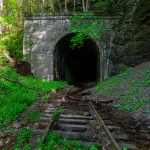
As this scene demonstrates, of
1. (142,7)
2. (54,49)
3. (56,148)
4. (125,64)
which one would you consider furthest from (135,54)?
(56,148)

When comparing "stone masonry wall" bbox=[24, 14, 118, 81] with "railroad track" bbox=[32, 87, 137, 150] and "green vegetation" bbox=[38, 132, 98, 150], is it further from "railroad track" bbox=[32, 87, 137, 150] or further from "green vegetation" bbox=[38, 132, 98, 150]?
"green vegetation" bbox=[38, 132, 98, 150]

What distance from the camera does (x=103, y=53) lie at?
13.2 meters

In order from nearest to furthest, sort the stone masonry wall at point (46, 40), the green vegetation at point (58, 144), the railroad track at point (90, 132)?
the green vegetation at point (58, 144), the railroad track at point (90, 132), the stone masonry wall at point (46, 40)

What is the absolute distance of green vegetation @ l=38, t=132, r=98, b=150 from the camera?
9.03ft

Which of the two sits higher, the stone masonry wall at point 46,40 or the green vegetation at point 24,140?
the stone masonry wall at point 46,40

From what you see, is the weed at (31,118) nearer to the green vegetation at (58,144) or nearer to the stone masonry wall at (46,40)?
the green vegetation at (58,144)

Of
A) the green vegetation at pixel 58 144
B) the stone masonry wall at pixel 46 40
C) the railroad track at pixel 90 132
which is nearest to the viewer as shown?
the green vegetation at pixel 58 144

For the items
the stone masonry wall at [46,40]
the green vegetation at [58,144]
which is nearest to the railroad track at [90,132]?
the green vegetation at [58,144]

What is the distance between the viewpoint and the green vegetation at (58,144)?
2.75 meters

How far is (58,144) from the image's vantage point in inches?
116

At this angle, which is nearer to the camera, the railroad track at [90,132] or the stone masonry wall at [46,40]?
the railroad track at [90,132]

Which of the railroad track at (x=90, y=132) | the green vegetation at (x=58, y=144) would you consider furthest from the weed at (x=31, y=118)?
the green vegetation at (x=58, y=144)

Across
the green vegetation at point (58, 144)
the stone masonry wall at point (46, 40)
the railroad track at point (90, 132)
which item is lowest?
the railroad track at point (90, 132)

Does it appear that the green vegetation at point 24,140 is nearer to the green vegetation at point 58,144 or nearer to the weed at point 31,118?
the green vegetation at point 58,144
